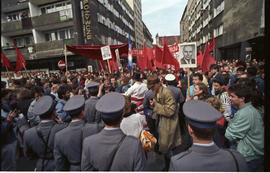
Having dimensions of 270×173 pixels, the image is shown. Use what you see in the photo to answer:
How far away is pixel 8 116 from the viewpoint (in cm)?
137

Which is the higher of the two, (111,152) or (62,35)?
(62,35)

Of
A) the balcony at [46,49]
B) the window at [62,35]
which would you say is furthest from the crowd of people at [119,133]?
the window at [62,35]

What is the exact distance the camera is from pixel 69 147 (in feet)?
6.13

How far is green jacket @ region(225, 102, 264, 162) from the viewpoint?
1.95 meters

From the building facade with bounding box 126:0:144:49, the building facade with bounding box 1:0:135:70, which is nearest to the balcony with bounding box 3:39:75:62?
the building facade with bounding box 1:0:135:70

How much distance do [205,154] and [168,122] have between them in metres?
1.71

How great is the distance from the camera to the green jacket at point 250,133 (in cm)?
195

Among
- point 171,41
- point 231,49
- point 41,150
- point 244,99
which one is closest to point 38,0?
point 41,150

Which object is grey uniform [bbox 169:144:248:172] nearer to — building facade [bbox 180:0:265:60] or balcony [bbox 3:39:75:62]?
building facade [bbox 180:0:265:60]

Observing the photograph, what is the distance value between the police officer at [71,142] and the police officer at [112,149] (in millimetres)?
431

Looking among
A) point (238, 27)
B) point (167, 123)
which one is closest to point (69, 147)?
point (167, 123)

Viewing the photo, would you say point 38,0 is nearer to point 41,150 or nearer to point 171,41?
point 41,150

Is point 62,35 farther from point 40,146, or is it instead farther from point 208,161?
point 208,161

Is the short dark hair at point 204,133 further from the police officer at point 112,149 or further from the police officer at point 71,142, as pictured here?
the police officer at point 71,142
